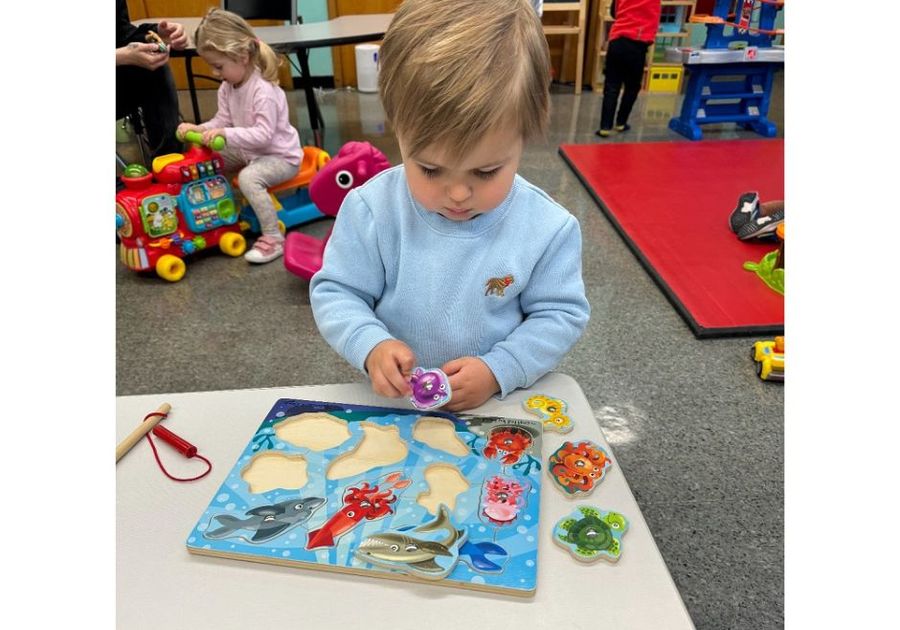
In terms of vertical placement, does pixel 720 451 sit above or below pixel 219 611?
below

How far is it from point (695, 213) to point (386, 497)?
1.97 metres

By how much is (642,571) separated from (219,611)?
0.98 feet

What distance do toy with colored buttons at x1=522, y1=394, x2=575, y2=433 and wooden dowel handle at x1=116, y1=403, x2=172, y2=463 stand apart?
357 mm

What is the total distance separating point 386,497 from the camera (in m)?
0.52

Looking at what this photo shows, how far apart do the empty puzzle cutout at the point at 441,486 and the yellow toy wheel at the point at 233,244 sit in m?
1.61

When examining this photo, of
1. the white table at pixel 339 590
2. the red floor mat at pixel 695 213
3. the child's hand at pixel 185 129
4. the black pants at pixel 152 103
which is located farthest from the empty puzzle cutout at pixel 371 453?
the black pants at pixel 152 103

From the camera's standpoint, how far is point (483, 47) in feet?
1.71

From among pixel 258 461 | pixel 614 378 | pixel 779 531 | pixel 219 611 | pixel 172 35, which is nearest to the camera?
pixel 219 611

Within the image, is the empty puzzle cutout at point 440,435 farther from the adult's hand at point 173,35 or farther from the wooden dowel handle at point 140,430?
the adult's hand at point 173,35

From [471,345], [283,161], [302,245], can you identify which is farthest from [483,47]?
[283,161]

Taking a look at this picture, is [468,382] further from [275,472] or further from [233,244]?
[233,244]

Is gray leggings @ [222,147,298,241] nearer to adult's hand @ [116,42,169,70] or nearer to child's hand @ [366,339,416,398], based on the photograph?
adult's hand @ [116,42,169,70]

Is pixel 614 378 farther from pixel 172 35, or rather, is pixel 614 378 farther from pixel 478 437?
pixel 172 35

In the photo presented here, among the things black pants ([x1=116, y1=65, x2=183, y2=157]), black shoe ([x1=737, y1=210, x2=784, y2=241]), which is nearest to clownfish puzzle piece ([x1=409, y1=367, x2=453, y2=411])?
black shoe ([x1=737, y1=210, x2=784, y2=241])
